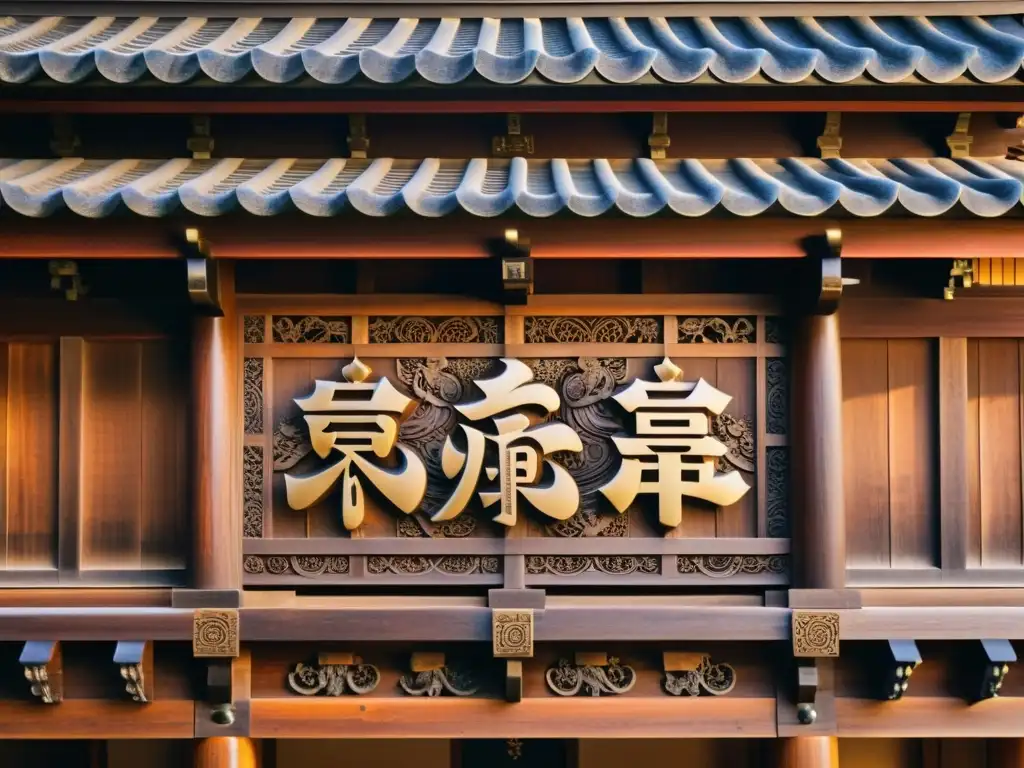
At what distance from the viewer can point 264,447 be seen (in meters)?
5.03

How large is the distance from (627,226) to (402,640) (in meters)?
2.65

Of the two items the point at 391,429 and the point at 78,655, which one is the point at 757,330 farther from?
the point at 78,655

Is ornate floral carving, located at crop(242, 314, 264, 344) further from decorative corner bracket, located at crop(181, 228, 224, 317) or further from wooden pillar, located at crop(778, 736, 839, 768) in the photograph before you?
wooden pillar, located at crop(778, 736, 839, 768)

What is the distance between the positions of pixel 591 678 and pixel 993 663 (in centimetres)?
225

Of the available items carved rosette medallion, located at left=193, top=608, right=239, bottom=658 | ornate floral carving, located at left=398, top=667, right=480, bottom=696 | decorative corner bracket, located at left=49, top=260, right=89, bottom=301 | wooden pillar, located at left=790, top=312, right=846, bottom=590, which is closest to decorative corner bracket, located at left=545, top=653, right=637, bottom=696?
ornate floral carving, located at left=398, top=667, right=480, bottom=696

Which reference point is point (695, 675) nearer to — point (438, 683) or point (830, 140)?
point (438, 683)

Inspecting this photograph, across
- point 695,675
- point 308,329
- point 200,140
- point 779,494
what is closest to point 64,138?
point 200,140

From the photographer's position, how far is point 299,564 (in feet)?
16.5

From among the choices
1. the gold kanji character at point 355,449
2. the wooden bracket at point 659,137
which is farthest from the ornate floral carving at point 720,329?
the gold kanji character at point 355,449

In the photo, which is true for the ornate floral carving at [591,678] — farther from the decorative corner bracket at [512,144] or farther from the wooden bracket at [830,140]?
the wooden bracket at [830,140]

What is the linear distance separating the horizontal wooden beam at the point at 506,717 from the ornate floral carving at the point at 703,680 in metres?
0.06

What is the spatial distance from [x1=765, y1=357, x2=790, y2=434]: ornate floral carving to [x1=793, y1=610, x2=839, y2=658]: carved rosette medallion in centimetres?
106

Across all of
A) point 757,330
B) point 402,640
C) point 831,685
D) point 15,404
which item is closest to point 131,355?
point 15,404

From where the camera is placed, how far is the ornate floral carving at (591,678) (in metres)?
5.01
